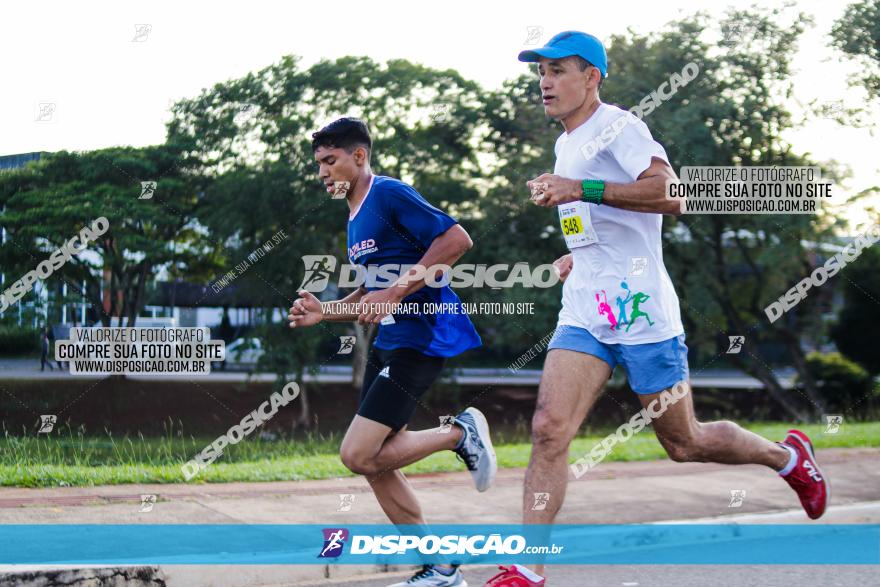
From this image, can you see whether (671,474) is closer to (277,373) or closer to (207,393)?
(277,373)

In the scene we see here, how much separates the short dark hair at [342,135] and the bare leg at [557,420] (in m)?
1.33

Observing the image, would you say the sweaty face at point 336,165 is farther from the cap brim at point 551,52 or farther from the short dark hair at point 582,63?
the short dark hair at point 582,63

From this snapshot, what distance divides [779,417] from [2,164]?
1683 centimetres

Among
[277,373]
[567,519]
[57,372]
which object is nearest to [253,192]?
[277,373]

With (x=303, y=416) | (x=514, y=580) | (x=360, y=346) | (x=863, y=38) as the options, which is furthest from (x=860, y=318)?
(x=514, y=580)

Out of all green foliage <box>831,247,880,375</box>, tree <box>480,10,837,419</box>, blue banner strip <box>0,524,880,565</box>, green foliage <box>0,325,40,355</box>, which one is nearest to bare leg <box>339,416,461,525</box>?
blue banner strip <box>0,524,880,565</box>

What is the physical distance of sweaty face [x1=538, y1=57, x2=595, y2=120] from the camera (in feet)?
13.8

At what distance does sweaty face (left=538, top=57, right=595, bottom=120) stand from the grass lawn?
4367mm

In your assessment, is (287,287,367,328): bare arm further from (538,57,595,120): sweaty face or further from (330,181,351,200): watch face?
(538,57,595,120): sweaty face

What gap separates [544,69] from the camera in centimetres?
421

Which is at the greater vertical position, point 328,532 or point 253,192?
point 253,192

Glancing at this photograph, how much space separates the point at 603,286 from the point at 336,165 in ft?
4.27

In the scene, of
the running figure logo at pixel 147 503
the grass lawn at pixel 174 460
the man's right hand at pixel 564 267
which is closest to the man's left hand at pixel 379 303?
the man's right hand at pixel 564 267

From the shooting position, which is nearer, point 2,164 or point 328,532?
point 328,532
